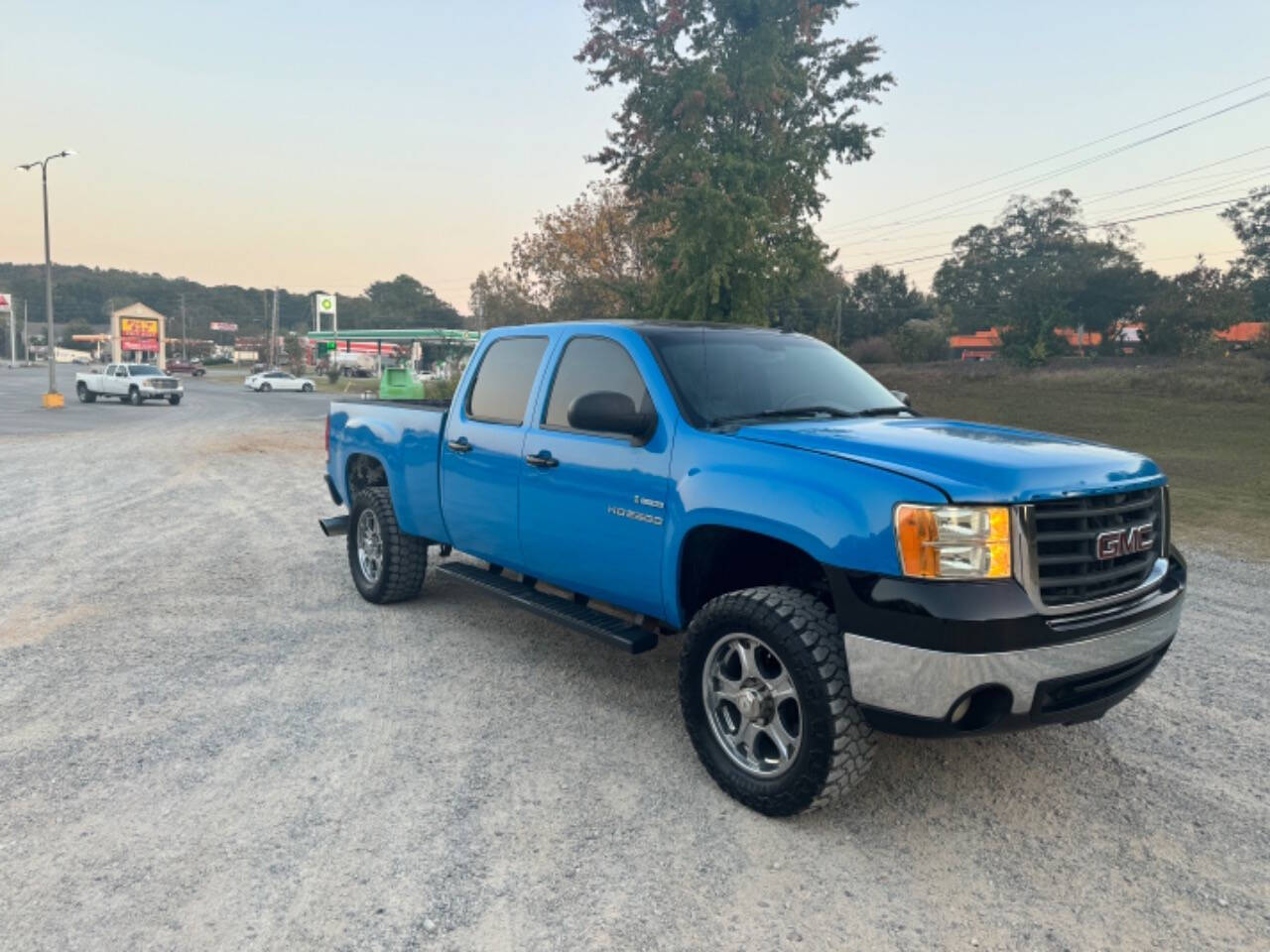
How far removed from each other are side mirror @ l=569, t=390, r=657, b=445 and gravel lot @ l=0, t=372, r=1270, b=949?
1444mm

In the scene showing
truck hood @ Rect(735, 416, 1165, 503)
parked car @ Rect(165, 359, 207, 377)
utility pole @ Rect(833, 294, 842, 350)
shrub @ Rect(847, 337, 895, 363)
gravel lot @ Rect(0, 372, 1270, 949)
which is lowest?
gravel lot @ Rect(0, 372, 1270, 949)

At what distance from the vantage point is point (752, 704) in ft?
11.1

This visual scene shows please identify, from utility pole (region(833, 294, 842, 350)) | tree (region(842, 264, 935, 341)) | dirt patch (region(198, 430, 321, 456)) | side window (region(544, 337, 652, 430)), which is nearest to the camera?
side window (region(544, 337, 652, 430))

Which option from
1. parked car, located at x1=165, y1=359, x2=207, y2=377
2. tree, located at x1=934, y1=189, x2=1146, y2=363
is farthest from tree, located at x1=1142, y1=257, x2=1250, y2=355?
parked car, located at x1=165, y1=359, x2=207, y2=377

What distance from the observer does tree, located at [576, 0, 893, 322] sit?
76.0ft

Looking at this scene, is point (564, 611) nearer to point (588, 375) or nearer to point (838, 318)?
point (588, 375)

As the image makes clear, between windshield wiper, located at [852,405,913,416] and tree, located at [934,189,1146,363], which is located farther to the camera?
tree, located at [934,189,1146,363]

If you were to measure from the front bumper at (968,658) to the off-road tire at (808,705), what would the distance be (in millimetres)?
97

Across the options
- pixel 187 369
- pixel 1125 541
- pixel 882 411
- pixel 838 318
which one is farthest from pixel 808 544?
pixel 187 369

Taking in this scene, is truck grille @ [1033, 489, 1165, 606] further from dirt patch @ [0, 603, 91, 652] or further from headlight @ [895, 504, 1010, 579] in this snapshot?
dirt patch @ [0, 603, 91, 652]

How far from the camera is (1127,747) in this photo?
12.9 ft

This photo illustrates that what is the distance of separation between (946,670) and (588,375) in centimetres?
240

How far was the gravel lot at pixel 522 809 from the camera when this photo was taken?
267cm

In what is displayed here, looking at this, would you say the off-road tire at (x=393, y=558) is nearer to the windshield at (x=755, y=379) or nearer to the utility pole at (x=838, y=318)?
the windshield at (x=755, y=379)
